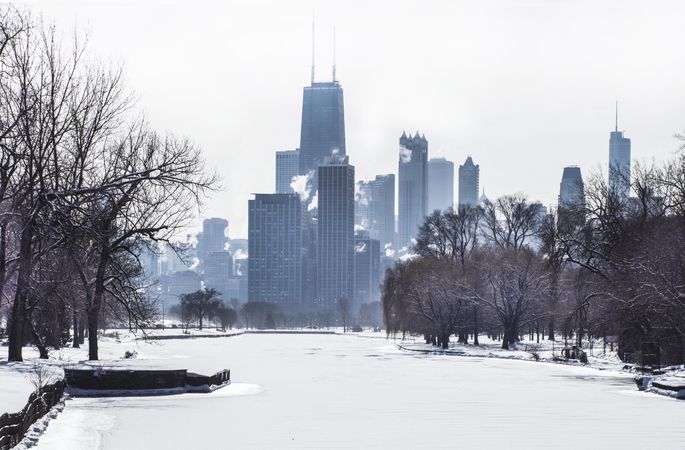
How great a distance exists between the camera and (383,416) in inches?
1104

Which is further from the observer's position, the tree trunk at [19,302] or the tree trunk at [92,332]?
the tree trunk at [92,332]

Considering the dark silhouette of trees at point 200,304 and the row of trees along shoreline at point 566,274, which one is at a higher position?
the row of trees along shoreline at point 566,274

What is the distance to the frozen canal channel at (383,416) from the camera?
869 inches

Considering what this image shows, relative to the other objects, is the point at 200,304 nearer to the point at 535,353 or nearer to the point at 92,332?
the point at 535,353

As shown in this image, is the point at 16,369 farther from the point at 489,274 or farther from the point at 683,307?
the point at 489,274

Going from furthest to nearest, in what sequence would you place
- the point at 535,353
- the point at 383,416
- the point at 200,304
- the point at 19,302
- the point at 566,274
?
1. the point at 200,304
2. the point at 566,274
3. the point at 535,353
4. the point at 19,302
5. the point at 383,416

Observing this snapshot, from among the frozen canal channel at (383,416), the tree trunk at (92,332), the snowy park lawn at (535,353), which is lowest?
the snowy park lawn at (535,353)

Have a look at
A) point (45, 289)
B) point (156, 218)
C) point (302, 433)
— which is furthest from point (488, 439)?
point (156, 218)

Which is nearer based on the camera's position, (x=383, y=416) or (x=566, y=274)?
(x=383, y=416)

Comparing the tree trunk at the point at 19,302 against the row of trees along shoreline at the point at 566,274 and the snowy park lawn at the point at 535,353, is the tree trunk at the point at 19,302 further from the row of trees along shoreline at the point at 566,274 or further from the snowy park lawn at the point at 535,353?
the snowy park lawn at the point at 535,353

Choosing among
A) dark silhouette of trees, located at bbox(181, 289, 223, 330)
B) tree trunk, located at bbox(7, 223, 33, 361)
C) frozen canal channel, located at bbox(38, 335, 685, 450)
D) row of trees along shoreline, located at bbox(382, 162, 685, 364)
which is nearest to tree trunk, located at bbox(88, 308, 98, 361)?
tree trunk, located at bbox(7, 223, 33, 361)

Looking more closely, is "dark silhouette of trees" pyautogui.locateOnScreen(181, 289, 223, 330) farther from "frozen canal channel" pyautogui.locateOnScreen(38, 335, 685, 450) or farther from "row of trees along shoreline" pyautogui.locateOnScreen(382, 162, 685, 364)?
"frozen canal channel" pyautogui.locateOnScreen(38, 335, 685, 450)

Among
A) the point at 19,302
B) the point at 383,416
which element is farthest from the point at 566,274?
the point at 383,416

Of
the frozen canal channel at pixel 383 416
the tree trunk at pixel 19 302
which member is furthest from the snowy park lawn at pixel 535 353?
the tree trunk at pixel 19 302
